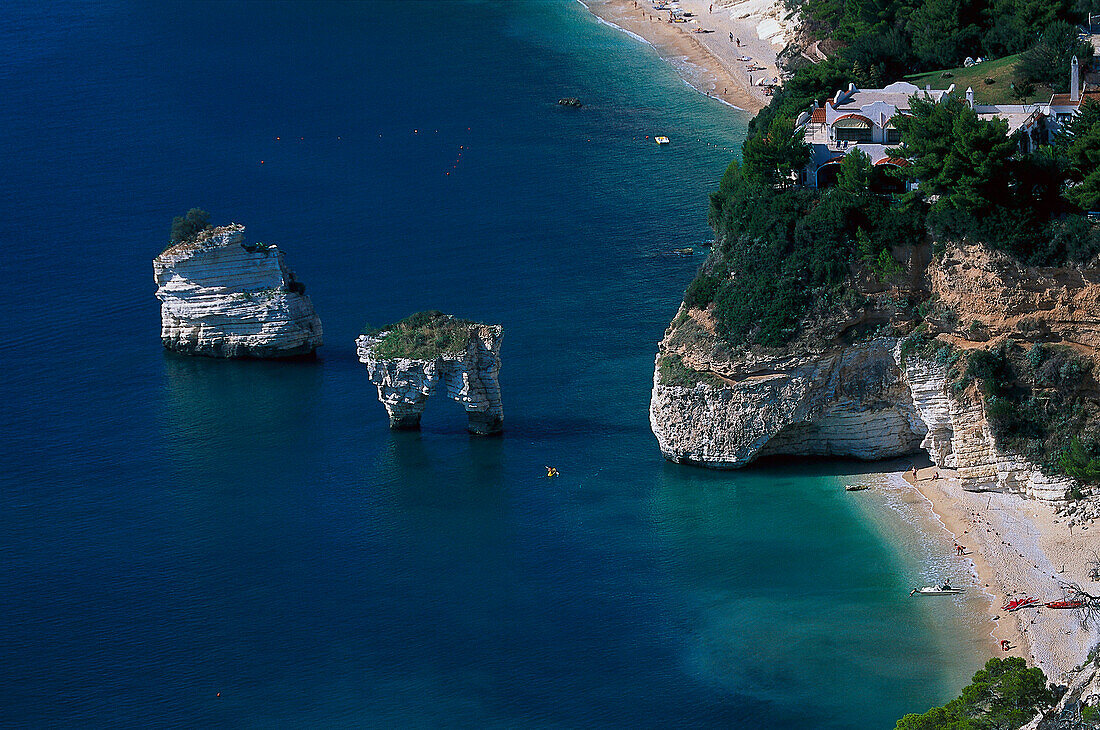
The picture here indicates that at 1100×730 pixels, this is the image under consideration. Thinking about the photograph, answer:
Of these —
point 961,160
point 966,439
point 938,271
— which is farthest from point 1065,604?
point 961,160

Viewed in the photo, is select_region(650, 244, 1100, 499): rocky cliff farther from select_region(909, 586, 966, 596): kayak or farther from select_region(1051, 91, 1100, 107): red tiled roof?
select_region(1051, 91, 1100, 107): red tiled roof

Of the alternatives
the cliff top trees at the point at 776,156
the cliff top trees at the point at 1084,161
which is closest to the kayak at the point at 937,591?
the cliff top trees at the point at 1084,161

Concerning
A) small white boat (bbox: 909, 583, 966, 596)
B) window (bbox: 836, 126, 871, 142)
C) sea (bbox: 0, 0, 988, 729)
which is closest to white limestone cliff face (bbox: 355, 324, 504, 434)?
sea (bbox: 0, 0, 988, 729)

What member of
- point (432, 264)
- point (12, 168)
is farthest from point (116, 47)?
point (432, 264)

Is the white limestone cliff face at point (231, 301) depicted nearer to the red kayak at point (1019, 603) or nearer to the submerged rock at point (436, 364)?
the submerged rock at point (436, 364)

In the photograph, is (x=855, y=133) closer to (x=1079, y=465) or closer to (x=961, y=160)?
(x=961, y=160)

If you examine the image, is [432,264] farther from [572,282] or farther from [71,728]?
[71,728]

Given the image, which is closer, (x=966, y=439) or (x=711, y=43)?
(x=966, y=439)
